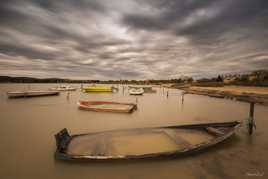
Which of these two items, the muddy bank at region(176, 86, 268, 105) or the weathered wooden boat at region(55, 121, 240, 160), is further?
the muddy bank at region(176, 86, 268, 105)

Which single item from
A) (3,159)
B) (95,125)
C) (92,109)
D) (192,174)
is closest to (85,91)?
(92,109)

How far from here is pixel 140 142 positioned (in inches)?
277

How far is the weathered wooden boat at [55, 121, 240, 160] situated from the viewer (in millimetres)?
5262

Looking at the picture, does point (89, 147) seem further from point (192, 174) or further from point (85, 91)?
point (85, 91)

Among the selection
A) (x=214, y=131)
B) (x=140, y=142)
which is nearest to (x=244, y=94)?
(x=214, y=131)

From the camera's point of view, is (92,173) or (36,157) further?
(36,157)

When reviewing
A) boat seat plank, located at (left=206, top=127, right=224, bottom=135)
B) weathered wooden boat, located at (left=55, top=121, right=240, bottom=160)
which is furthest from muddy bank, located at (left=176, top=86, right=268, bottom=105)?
weathered wooden boat, located at (left=55, top=121, right=240, bottom=160)

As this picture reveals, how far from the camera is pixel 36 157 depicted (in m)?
6.05

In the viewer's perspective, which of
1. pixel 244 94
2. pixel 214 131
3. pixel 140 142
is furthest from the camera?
pixel 244 94

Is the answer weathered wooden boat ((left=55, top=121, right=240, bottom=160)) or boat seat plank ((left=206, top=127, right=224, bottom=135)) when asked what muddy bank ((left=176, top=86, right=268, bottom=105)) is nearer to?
boat seat plank ((left=206, top=127, right=224, bottom=135))

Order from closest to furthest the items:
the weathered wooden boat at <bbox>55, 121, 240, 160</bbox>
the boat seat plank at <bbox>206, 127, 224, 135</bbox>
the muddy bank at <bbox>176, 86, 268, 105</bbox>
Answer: the weathered wooden boat at <bbox>55, 121, 240, 160</bbox> < the boat seat plank at <bbox>206, 127, 224, 135</bbox> < the muddy bank at <bbox>176, 86, 268, 105</bbox>

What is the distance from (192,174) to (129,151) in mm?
2573

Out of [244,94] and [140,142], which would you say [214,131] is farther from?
[244,94]

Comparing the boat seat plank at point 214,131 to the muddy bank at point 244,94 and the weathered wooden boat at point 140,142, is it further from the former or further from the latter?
the muddy bank at point 244,94
